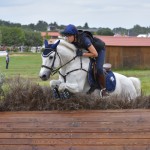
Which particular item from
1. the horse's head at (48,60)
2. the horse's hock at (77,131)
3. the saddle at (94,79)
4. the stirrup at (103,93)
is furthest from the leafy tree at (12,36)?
the horse's hock at (77,131)

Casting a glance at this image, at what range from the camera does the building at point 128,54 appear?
1137 inches

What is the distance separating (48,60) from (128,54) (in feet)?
80.8

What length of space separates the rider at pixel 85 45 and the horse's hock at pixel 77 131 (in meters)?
0.75

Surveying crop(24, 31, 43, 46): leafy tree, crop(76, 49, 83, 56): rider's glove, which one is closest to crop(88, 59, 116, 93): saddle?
crop(76, 49, 83, 56): rider's glove

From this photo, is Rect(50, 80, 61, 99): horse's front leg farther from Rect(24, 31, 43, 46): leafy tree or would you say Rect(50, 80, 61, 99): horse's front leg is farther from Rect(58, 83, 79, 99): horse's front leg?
Rect(24, 31, 43, 46): leafy tree

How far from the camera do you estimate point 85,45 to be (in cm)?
550

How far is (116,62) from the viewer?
28.9 metres

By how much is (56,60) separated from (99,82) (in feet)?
2.40

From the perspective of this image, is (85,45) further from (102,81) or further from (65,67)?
(102,81)

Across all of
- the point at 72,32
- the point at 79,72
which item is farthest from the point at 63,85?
the point at 72,32

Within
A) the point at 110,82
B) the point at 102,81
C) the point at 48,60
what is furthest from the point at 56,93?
the point at 110,82

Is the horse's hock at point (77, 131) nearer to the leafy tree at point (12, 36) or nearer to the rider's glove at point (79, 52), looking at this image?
the rider's glove at point (79, 52)

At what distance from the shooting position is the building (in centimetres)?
2889

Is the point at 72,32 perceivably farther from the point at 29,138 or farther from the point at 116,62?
the point at 116,62
